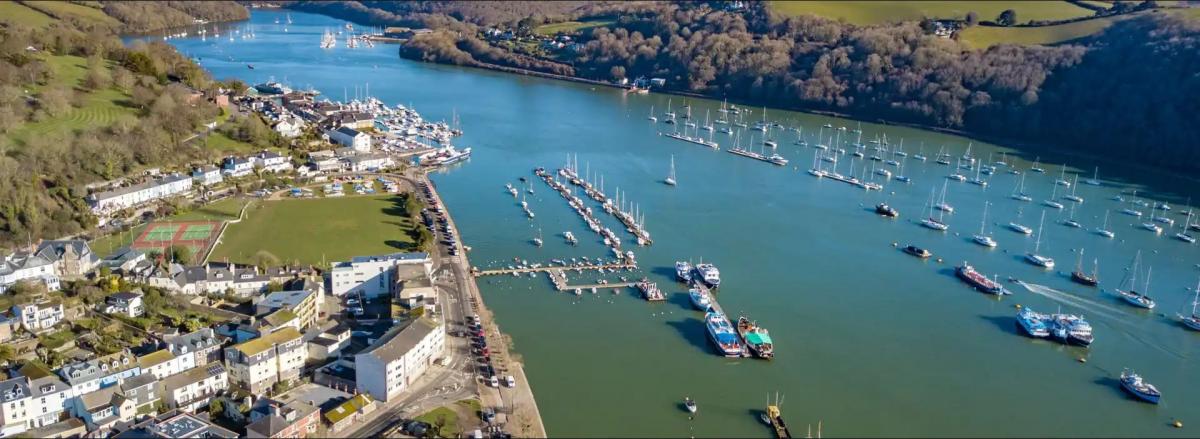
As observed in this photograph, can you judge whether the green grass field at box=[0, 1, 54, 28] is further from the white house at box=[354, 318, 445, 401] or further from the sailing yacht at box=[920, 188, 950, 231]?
the sailing yacht at box=[920, 188, 950, 231]

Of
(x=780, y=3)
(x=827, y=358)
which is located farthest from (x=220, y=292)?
(x=780, y=3)

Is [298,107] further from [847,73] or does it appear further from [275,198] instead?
[847,73]

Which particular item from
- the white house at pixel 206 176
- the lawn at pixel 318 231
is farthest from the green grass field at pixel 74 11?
the lawn at pixel 318 231

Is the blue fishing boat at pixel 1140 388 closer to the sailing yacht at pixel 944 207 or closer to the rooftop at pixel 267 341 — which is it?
the sailing yacht at pixel 944 207

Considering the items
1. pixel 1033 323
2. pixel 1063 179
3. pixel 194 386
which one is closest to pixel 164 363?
pixel 194 386

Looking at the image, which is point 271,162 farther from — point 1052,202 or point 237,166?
point 1052,202

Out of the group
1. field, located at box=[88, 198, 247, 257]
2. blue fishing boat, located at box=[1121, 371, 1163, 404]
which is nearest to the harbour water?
blue fishing boat, located at box=[1121, 371, 1163, 404]
